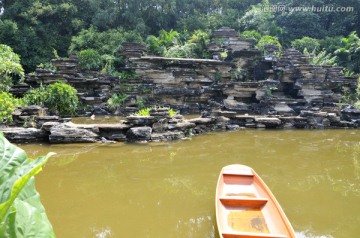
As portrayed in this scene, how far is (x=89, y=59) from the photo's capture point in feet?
40.0

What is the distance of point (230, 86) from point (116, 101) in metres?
4.59

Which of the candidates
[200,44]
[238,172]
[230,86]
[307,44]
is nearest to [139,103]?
[230,86]

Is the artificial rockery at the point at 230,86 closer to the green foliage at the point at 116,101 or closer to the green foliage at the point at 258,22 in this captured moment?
the green foliage at the point at 116,101

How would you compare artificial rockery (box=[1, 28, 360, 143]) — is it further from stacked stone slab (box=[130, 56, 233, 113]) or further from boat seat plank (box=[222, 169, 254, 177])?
boat seat plank (box=[222, 169, 254, 177])

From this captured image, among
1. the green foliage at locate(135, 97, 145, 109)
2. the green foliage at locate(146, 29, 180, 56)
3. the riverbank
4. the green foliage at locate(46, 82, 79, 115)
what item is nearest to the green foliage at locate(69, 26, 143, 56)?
the green foliage at locate(146, 29, 180, 56)

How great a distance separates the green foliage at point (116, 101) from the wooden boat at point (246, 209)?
7.46 metres

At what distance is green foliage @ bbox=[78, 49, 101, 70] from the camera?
12.2 metres

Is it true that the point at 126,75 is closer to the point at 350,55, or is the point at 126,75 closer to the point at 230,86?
the point at 230,86

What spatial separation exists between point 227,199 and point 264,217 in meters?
0.48

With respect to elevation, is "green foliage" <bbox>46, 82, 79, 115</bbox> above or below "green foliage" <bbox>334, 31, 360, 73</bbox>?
below

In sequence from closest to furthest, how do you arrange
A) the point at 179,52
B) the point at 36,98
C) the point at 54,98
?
the point at 36,98, the point at 54,98, the point at 179,52

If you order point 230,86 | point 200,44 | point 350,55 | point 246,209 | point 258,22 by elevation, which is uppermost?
point 258,22

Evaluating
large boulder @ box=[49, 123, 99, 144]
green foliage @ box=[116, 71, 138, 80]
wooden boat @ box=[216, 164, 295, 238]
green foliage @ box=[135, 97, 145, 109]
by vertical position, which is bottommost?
green foliage @ box=[135, 97, 145, 109]

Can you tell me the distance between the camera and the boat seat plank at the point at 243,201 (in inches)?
145
